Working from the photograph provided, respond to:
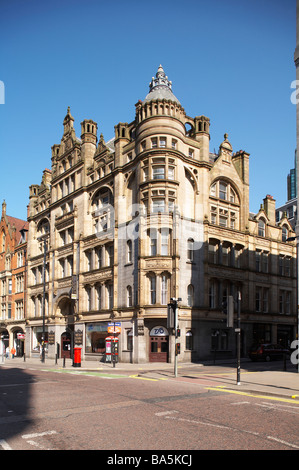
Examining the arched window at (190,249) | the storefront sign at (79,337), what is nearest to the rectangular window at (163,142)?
the arched window at (190,249)

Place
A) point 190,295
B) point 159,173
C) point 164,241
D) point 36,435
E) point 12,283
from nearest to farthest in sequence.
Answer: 1. point 36,435
2. point 164,241
3. point 190,295
4. point 159,173
5. point 12,283

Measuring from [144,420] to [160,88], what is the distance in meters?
35.9

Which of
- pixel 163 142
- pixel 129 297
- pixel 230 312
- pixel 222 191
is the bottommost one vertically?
pixel 129 297

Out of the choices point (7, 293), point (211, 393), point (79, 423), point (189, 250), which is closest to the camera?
point (79, 423)

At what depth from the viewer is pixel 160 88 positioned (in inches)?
1641

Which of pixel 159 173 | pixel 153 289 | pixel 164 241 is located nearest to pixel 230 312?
pixel 153 289

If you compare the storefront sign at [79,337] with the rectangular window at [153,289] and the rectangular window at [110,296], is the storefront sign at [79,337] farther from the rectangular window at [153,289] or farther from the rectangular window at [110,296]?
the rectangular window at [153,289]

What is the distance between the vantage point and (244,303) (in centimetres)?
4397

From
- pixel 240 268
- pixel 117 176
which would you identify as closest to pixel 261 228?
pixel 240 268

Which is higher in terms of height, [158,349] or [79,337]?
[158,349]

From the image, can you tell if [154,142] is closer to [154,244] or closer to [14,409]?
[154,244]

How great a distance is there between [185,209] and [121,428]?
30643mm
